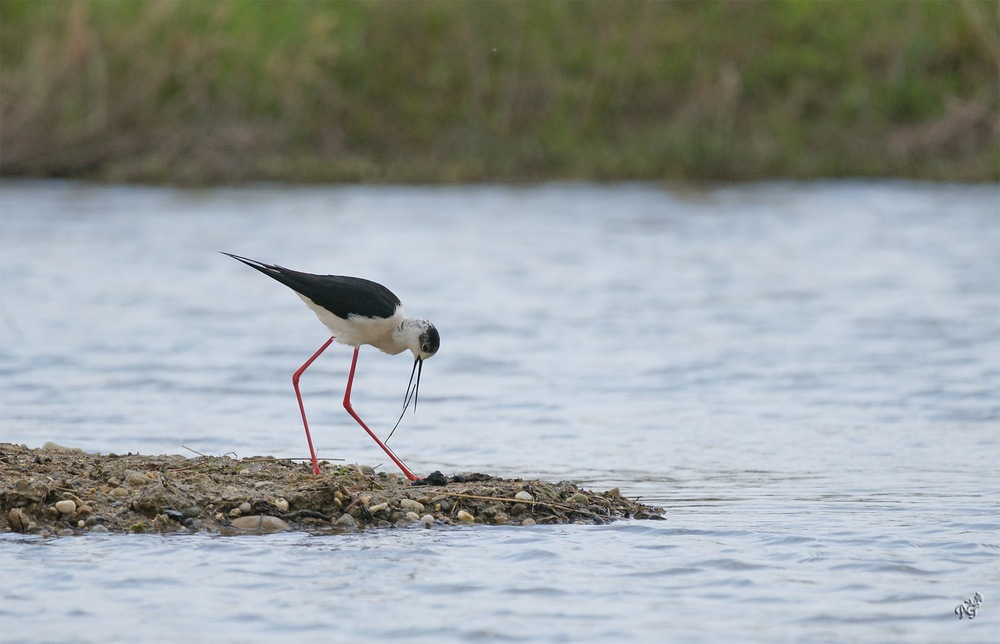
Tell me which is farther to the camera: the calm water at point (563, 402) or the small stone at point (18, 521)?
the small stone at point (18, 521)

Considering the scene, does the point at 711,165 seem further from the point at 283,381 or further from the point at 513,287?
the point at 283,381

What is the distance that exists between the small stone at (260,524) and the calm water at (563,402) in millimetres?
144

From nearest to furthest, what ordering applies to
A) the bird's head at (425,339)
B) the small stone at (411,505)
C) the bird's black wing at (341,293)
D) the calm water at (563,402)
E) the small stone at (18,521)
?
the calm water at (563,402) → the small stone at (18,521) → the small stone at (411,505) → the bird's black wing at (341,293) → the bird's head at (425,339)

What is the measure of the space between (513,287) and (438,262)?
1.79 meters

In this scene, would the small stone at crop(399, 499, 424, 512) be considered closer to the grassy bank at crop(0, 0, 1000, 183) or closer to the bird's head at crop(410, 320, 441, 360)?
the bird's head at crop(410, 320, 441, 360)

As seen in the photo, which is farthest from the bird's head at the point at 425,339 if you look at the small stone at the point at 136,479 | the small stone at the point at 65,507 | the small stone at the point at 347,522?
the small stone at the point at 65,507

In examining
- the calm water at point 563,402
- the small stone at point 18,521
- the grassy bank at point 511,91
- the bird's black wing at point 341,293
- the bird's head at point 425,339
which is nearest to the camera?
the calm water at point 563,402

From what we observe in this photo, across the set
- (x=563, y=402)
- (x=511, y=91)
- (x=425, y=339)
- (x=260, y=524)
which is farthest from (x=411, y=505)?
(x=511, y=91)

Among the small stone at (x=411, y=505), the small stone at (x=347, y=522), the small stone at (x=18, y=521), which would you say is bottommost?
the small stone at (x=18, y=521)

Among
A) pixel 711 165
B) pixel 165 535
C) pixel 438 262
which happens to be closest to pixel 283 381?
pixel 165 535

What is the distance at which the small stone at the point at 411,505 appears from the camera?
6.27 m

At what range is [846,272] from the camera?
15828 millimetres

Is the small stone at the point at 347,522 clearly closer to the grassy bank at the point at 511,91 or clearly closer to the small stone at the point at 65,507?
the small stone at the point at 65,507

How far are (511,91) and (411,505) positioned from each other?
1871 centimetres
